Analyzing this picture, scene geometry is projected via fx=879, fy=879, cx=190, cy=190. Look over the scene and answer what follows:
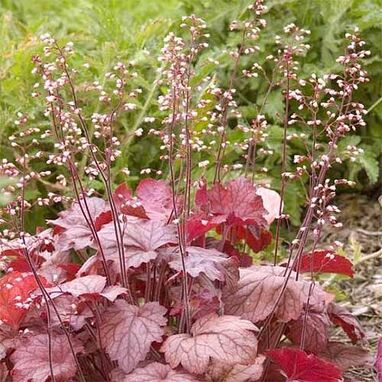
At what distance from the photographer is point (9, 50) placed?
378cm

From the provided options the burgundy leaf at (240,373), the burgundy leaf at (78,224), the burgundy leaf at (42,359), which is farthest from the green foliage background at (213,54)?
the burgundy leaf at (240,373)

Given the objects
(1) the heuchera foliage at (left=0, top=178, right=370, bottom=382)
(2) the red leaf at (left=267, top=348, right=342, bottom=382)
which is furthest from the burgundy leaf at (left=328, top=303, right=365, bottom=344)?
(2) the red leaf at (left=267, top=348, right=342, bottom=382)

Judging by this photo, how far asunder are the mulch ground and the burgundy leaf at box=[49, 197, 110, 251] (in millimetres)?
874

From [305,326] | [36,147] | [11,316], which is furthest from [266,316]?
[36,147]

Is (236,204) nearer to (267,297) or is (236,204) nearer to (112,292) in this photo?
(267,297)

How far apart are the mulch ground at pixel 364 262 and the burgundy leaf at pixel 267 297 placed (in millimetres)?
514

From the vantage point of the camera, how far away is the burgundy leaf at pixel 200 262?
2.07m

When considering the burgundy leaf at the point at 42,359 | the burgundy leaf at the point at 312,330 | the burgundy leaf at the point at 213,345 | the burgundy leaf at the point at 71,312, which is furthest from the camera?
the burgundy leaf at the point at 312,330

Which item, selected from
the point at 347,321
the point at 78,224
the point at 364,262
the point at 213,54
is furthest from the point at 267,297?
the point at 213,54

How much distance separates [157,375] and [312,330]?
1.71ft

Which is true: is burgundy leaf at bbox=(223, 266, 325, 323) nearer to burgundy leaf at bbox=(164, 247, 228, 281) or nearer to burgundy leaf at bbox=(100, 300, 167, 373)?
burgundy leaf at bbox=(164, 247, 228, 281)

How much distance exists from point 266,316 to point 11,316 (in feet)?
2.09

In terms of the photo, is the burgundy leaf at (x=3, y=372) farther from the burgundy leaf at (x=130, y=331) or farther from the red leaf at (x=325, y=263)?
the red leaf at (x=325, y=263)

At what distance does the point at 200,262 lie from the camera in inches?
83.2
